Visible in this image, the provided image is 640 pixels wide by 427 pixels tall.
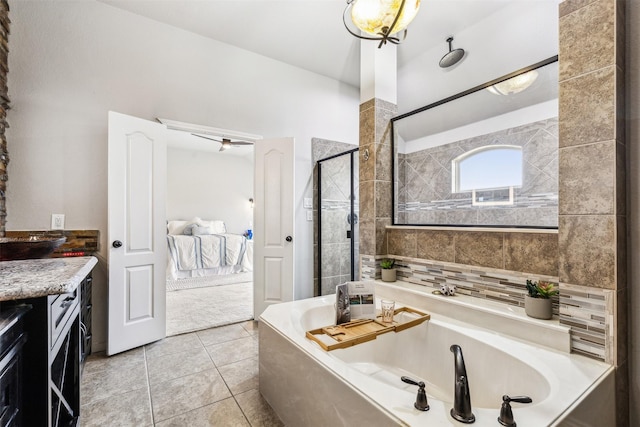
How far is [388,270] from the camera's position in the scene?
2.37m

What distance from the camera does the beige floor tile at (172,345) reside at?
247 cm

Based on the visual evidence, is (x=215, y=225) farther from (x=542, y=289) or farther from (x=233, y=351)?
(x=542, y=289)

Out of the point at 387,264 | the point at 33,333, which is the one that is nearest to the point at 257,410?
the point at 33,333

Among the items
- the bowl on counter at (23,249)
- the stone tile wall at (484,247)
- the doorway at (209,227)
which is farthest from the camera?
the doorway at (209,227)

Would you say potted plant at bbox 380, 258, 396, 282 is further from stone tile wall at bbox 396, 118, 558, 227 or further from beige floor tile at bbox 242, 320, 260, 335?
beige floor tile at bbox 242, 320, 260, 335

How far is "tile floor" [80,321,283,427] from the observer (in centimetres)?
165

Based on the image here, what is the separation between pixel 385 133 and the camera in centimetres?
253

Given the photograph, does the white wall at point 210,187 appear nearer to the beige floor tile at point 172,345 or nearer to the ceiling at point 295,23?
the ceiling at point 295,23

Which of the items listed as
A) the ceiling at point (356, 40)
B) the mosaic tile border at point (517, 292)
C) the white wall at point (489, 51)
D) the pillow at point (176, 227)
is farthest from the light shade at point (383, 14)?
the pillow at point (176, 227)

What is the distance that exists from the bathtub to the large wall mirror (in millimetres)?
691

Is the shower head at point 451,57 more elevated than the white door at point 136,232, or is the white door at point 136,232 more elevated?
the shower head at point 451,57

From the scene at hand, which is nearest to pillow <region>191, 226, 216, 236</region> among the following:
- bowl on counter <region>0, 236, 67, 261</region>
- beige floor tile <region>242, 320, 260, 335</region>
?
beige floor tile <region>242, 320, 260, 335</region>

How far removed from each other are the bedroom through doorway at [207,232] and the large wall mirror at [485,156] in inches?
73.6

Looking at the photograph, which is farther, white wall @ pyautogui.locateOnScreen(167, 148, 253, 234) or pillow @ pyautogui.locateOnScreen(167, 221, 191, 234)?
white wall @ pyautogui.locateOnScreen(167, 148, 253, 234)
